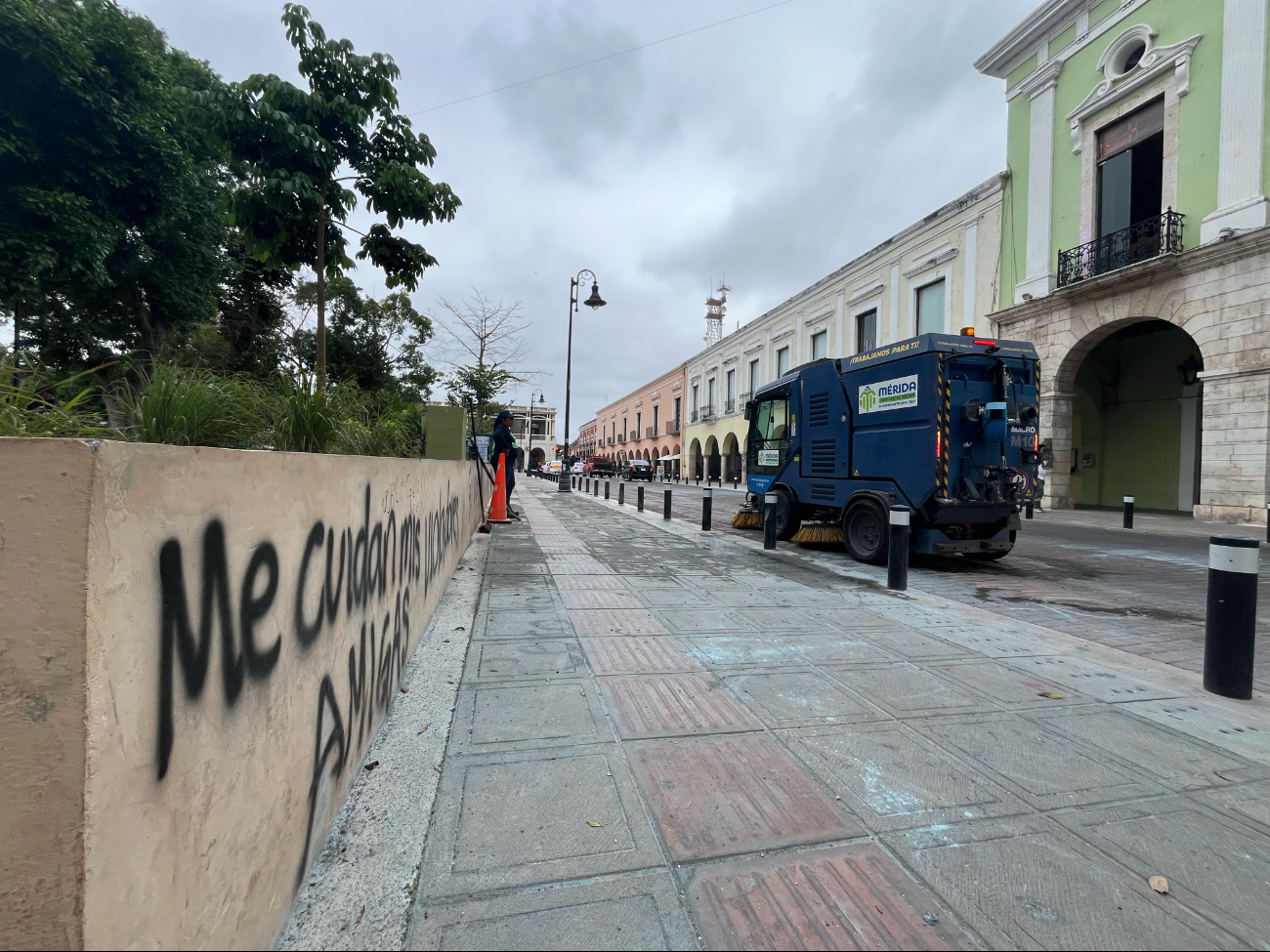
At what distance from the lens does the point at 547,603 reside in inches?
219

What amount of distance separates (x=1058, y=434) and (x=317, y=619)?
2205cm

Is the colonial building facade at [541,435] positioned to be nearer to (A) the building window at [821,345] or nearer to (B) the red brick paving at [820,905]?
(A) the building window at [821,345]

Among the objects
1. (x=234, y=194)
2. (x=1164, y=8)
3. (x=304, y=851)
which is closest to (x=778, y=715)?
(x=304, y=851)

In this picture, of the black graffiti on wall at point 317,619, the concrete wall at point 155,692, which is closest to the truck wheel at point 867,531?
the black graffiti on wall at point 317,619

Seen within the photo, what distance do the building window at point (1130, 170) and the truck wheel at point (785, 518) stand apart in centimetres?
1510

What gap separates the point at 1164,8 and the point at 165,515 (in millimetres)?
24571

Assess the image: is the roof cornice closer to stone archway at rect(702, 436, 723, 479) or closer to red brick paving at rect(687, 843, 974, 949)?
red brick paving at rect(687, 843, 974, 949)

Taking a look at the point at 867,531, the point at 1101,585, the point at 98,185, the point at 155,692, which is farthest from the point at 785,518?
the point at 98,185

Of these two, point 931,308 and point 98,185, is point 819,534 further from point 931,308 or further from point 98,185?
A: point 931,308

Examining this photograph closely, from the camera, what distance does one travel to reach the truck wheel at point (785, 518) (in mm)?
10320

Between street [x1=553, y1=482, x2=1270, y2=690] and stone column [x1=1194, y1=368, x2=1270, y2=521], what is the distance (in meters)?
1.50

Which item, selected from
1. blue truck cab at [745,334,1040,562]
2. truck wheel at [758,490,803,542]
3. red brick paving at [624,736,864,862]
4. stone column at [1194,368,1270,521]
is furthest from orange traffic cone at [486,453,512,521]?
stone column at [1194,368,1270,521]

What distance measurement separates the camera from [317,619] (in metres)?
1.97

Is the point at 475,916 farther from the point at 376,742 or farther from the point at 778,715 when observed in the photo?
the point at 778,715
